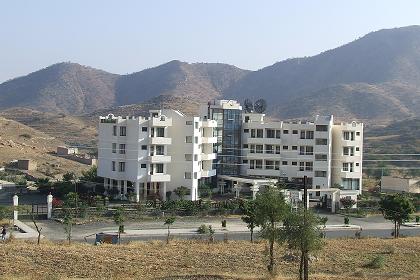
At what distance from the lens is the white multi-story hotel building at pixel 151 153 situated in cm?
4912

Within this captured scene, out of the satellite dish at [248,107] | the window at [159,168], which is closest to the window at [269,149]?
the satellite dish at [248,107]

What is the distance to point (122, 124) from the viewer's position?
5028cm

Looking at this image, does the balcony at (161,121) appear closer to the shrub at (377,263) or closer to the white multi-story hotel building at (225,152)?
the white multi-story hotel building at (225,152)

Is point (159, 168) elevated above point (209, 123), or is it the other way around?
point (209, 123)

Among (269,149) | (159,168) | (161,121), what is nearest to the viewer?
(159,168)

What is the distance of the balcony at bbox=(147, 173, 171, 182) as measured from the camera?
161ft

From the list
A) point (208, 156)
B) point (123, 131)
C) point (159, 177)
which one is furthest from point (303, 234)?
point (208, 156)

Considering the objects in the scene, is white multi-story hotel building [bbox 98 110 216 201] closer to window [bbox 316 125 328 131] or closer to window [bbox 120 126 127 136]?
window [bbox 120 126 127 136]

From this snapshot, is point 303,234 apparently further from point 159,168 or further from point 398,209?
point 159,168

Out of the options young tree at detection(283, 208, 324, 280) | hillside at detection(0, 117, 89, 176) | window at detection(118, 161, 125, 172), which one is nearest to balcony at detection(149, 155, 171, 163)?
window at detection(118, 161, 125, 172)

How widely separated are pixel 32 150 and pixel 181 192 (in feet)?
124

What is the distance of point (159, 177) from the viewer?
49750mm

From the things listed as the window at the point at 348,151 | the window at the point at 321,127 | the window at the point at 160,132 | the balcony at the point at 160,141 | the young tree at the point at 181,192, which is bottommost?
the young tree at the point at 181,192

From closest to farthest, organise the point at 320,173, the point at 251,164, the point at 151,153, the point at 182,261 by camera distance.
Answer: the point at 182,261 → the point at 151,153 → the point at 320,173 → the point at 251,164
